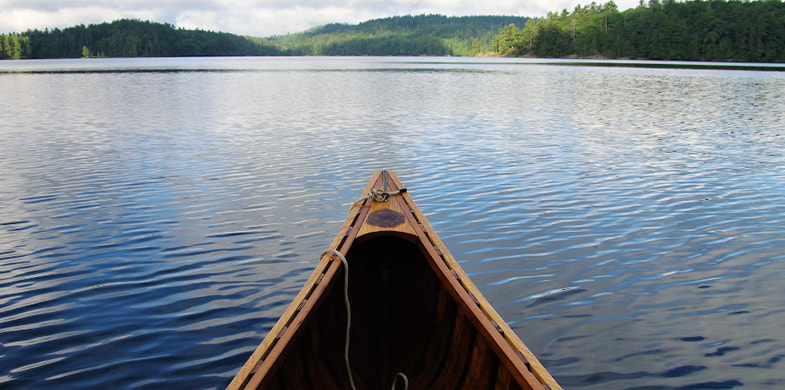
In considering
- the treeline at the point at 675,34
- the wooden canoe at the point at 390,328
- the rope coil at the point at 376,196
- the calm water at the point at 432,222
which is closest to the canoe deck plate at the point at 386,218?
the wooden canoe at the point at 390,328

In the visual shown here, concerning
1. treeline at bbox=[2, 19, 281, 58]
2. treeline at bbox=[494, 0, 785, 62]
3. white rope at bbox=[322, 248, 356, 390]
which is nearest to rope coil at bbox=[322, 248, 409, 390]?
white rope at bbox=[322, 248, 356, 390]

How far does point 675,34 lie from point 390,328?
152 m

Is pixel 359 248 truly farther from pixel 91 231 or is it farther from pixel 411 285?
pixel 91 231

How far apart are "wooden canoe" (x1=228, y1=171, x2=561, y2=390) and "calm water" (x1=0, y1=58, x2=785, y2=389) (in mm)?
1507

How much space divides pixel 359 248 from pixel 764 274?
18.7 feet

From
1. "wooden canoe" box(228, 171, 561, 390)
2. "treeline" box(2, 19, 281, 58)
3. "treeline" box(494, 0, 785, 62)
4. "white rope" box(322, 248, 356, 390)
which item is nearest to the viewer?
"wooden canoe" box(228, 171, 561, 390)

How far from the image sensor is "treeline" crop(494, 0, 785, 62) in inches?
4670

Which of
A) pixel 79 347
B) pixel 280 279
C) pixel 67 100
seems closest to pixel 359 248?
pixel 280 279

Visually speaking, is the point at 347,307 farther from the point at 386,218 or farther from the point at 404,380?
the point at 386,218

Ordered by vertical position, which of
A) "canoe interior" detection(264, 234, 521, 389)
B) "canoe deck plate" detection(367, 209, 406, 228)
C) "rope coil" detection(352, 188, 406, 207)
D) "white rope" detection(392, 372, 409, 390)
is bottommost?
"white rope" detection(392, 372, 409, 390)

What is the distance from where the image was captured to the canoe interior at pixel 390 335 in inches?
136

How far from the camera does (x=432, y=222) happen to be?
361 inches

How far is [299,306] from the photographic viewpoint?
11.9ft

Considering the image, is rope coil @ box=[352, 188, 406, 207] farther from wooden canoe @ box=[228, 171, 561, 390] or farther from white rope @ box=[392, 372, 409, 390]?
white rope @ box=[392, 372, 409, 390]
